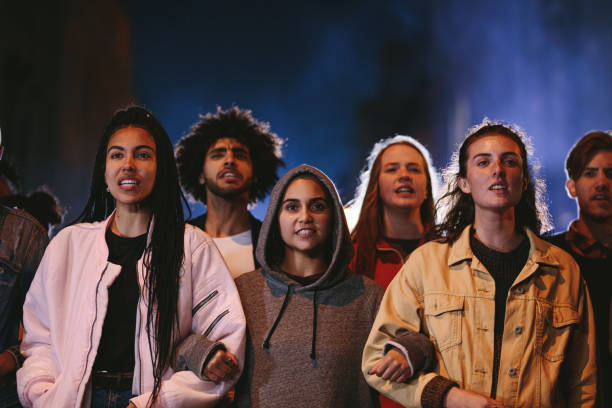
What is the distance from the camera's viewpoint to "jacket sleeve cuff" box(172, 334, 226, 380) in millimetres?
1994

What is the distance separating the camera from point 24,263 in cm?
238

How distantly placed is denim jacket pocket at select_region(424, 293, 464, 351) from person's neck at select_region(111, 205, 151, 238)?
1245mm

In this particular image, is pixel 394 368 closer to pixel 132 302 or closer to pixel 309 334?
pixel 309 334

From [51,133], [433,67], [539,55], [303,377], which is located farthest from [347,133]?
[303,377]

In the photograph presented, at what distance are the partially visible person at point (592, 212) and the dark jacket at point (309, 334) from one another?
3.72 ft

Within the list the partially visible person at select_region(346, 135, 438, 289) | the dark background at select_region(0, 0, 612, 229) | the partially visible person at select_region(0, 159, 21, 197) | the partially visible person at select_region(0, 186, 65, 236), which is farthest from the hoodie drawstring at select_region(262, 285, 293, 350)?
the dark background at select_region(0, 0, 612, 229)

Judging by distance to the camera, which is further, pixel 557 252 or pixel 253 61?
pixel 253 61

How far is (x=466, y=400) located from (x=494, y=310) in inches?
13.4

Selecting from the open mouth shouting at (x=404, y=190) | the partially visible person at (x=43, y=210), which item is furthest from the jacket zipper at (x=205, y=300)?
the partially visible person at (x=43, y=210)

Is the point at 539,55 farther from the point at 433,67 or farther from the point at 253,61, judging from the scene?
the point at 253,61

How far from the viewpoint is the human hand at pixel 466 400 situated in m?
1.78

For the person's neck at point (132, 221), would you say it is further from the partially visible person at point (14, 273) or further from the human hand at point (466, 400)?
the human hand at point (466, 400)

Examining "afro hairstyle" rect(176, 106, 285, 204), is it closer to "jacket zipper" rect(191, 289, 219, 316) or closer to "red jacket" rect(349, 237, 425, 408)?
"red jacket" rect(349, 237, 425, 408)

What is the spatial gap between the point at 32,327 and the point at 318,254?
48.8 inches
